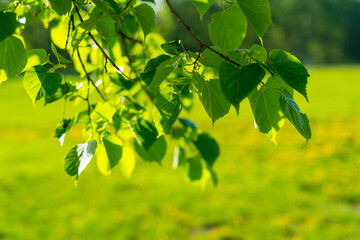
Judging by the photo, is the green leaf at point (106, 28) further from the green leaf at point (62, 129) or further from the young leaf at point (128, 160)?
the young leaf at point (128, 160)

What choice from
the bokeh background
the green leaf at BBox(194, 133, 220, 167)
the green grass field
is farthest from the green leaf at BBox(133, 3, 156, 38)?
the green grass field

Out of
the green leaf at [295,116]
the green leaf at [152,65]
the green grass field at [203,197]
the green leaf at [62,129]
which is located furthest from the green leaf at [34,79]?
the green grass field at [203,197]

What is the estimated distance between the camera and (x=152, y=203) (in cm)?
457

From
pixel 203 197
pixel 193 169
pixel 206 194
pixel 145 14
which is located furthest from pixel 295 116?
pixel 206 194

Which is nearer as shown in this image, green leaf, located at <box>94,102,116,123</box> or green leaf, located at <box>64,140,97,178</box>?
green leaf, located at <box>64,140,97,178</box>

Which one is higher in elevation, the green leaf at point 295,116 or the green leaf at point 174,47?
Answer: the green leaf at point 174,47

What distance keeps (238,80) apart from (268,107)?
0.52 ft

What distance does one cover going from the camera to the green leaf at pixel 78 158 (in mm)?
740

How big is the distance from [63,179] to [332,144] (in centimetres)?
510

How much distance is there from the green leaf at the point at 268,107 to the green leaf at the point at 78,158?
1.11ft

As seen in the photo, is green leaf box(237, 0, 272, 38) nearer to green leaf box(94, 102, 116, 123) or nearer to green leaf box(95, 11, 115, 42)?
green leaf box(95, 11, 115, 42)

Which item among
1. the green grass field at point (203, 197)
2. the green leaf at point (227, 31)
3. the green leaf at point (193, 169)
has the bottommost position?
the green leaf at point (227, 31)

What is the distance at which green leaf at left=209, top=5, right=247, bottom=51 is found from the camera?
23.2 inches

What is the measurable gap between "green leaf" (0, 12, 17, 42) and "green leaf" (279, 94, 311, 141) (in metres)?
0.43
